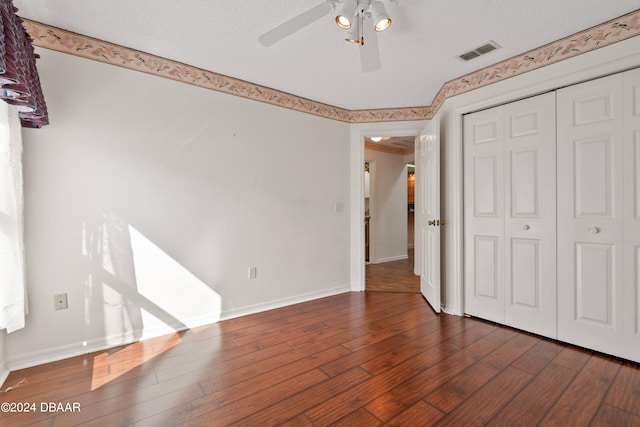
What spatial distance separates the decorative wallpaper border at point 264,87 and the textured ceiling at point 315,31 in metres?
0.06

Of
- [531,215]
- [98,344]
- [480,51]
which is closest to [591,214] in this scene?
[531,215]

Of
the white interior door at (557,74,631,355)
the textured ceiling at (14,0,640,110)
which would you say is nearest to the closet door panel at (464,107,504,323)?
the white interior door at (557,74,631,355)

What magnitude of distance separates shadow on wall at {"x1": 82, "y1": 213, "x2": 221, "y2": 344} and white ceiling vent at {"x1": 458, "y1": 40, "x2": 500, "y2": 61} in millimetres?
3151

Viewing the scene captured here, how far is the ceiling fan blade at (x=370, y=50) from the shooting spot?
1.88 metres

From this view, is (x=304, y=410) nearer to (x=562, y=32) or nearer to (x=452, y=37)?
(x=452, y=37)

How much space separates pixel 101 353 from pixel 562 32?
4.26 m

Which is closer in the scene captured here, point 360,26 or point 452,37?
point 360,26

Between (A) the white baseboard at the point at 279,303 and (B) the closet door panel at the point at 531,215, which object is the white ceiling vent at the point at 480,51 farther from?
(A) the white baseboard at the point at 279,303

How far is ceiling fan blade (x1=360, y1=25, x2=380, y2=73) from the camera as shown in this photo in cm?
188

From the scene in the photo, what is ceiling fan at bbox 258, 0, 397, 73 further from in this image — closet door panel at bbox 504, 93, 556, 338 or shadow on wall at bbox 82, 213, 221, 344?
shadow on wall at bbox 82, 213, 221, 344

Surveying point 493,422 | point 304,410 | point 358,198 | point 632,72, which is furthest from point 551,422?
point 358,198

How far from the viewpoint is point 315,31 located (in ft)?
7.07

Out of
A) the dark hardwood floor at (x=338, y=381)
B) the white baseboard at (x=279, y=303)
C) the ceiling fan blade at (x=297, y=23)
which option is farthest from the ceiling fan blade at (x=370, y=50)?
the white baseboard at (x=279, y=303)

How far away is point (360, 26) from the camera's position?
1.77 meters
